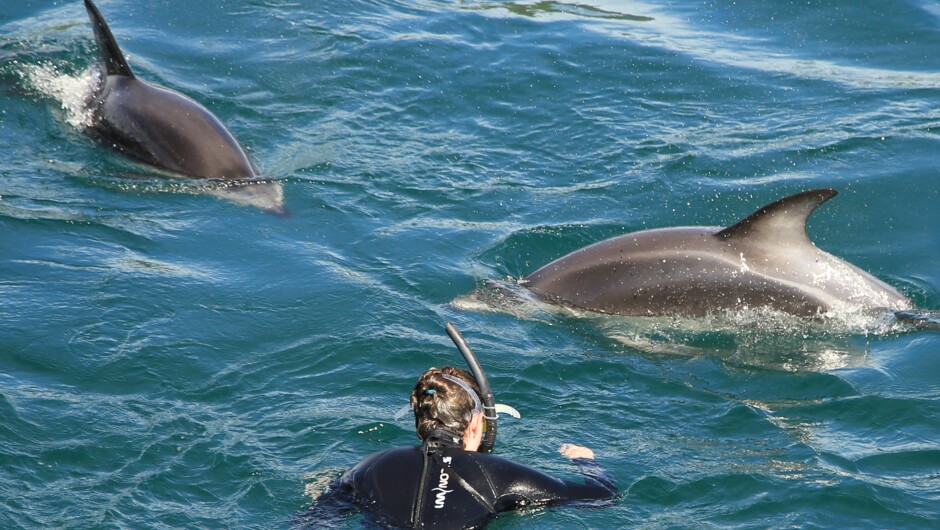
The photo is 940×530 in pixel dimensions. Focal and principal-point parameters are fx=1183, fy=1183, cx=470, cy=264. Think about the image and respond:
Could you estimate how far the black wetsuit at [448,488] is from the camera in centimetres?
569

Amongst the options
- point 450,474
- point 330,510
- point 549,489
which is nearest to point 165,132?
point 330,510

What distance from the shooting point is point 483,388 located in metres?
5.75

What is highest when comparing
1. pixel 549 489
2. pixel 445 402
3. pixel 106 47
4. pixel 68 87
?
pixel 106 47

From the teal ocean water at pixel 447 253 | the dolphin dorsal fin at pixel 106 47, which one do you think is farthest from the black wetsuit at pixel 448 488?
the dolphin dorsal fin at pixel 106 47

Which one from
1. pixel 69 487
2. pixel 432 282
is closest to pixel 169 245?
pixel 432 282

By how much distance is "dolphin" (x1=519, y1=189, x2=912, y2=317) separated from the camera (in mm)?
8820

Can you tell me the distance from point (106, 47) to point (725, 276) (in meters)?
6.58

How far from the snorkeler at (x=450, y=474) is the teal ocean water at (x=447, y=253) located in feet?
0.81

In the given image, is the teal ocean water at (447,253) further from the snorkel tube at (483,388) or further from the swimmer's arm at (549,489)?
the snorkel tube at (483,388)

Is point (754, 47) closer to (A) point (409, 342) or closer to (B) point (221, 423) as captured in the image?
(A) point (409, 342)

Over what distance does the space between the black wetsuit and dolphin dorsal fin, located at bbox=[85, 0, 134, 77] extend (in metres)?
7.15

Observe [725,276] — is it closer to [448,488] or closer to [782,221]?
[782,221]

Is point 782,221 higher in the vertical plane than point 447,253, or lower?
higher

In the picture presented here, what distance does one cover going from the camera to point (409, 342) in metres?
8.55
